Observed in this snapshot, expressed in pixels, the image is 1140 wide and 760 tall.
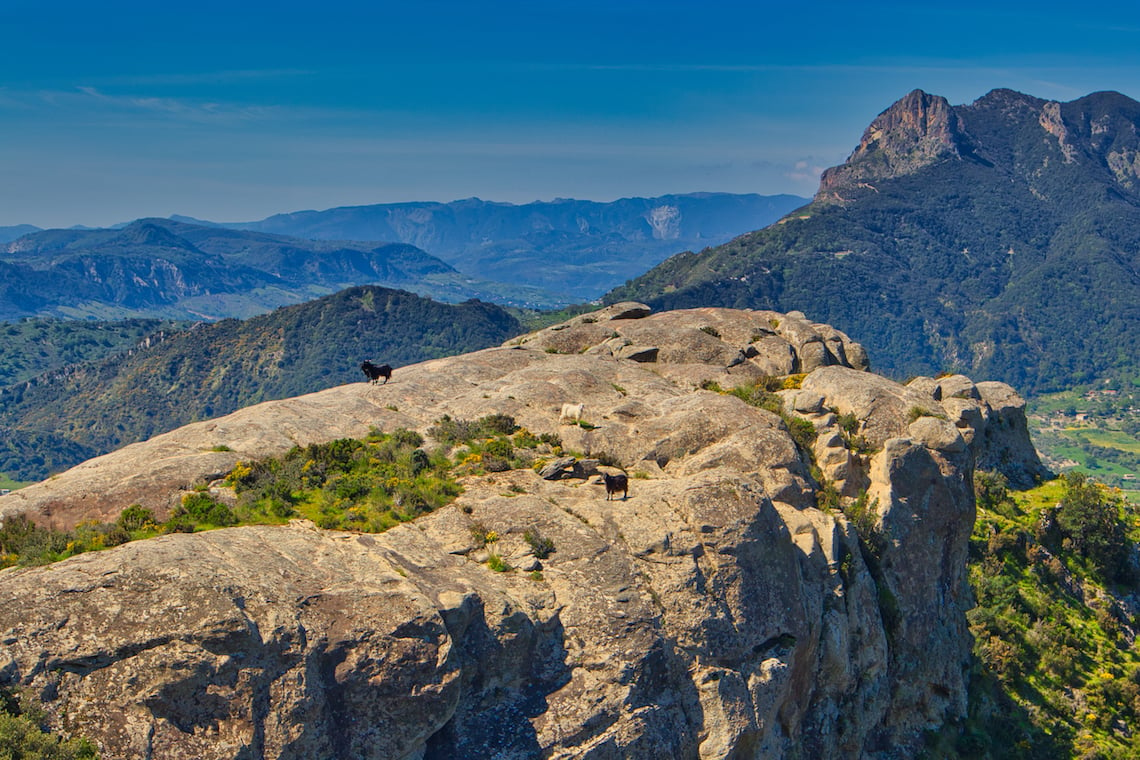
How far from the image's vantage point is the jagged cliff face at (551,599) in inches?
742

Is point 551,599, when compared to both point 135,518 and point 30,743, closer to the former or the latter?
point 135,518

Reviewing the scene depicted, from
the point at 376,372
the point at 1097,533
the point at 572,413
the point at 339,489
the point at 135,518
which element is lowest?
the point at 1097,533

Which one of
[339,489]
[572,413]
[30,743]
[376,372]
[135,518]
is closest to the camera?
[30,743]

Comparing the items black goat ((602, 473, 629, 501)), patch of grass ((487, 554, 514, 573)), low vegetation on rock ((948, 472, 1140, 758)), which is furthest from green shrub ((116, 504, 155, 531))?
low vegetation on rock ((948, 472, 1140, 758))

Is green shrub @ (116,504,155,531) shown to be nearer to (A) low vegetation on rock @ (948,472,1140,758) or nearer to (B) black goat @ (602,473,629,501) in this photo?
(B) black goat @ (602,473,629,501)

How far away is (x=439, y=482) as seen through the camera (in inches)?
1181

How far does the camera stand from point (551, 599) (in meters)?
24.7

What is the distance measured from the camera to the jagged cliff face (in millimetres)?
18844

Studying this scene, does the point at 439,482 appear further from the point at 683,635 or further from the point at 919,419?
the point at 919,419

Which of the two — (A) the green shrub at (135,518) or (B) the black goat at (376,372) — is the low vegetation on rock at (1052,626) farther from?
(A) the green shrub at (135,518)

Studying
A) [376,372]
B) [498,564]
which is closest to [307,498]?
[498,564]

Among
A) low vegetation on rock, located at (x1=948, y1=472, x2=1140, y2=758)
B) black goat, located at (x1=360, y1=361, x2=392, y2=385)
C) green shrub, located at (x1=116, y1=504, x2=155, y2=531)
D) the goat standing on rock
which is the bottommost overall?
low vegetation on rock, located at (x1=948, y1=472, x2=1140, y2=758)

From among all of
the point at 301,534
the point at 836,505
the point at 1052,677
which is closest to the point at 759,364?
the point at 836,505

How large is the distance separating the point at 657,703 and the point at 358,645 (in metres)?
9.02
